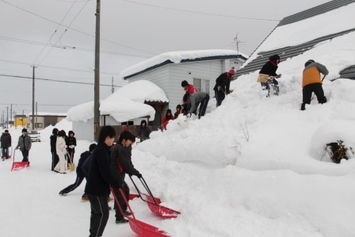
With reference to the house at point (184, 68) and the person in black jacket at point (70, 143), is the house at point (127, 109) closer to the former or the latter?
the house at point (184, 68)

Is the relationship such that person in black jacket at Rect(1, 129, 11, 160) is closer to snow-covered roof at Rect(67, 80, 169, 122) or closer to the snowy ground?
snow-covered roof at Rect(67, 80, 169, 122)

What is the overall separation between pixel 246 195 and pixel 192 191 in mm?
1256

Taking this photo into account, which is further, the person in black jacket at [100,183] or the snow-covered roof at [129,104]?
the snow-covered roof at [129,104]

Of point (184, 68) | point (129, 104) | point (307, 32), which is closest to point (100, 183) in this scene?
point (307, 32)

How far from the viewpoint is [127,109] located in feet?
60.3

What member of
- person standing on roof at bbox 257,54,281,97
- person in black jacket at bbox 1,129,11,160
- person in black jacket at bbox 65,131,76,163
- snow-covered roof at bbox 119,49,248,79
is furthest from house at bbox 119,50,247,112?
person standing on roof at bbox 257,54,281,97

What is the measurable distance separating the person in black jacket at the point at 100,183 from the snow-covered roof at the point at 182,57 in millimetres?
16067

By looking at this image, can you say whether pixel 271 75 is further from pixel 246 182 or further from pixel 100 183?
pixel 100 183

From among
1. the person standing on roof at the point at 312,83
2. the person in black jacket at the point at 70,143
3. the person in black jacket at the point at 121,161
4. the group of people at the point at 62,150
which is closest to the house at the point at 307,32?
the person standing on roof at the point at 312,83

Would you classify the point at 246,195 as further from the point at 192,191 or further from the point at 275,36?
the point at 275,36

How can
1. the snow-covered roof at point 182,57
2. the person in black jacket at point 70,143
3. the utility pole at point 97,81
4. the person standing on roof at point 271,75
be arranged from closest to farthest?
the person standing on roof at point 271,75 < the person in black jacket at point 70,143 < the utility pole at point 97,81 < the snow-covered roof at point 182,57

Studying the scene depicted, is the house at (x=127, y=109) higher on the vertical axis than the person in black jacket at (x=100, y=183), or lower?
higher

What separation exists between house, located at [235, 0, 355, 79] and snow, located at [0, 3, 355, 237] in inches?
46.5

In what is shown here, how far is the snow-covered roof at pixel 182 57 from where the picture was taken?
19.8 metres
